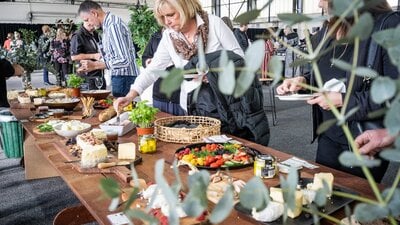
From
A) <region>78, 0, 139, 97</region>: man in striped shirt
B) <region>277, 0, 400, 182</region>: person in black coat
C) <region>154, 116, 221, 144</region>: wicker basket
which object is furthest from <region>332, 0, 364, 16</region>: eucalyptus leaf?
<region>78, 0, 139, 97</region>: man in striped shirt

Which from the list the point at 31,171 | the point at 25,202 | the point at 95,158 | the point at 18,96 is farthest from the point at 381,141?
the point at 18,96

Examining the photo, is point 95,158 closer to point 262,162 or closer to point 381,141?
point 262,162

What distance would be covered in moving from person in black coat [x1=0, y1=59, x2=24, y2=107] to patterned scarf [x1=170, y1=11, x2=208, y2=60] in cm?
129

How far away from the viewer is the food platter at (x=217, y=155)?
1312mm

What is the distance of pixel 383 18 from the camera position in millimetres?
1271

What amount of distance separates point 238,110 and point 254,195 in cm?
159

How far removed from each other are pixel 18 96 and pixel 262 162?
235 centimetres

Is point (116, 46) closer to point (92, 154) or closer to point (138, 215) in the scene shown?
point (92, 154)

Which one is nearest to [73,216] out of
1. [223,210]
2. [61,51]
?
[223,210]

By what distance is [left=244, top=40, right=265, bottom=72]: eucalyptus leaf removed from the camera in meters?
0.31

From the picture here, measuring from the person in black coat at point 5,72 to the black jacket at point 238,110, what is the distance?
1.45 metres

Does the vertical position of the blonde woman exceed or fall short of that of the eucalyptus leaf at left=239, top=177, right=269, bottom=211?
it exceeds it

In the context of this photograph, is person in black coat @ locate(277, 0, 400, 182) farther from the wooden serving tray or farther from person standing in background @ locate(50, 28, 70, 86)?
person standing in background @ locate(50, 28, 70, 86)

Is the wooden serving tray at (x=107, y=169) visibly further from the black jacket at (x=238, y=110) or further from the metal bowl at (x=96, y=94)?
the metal bowl at (x=96, y=94)
